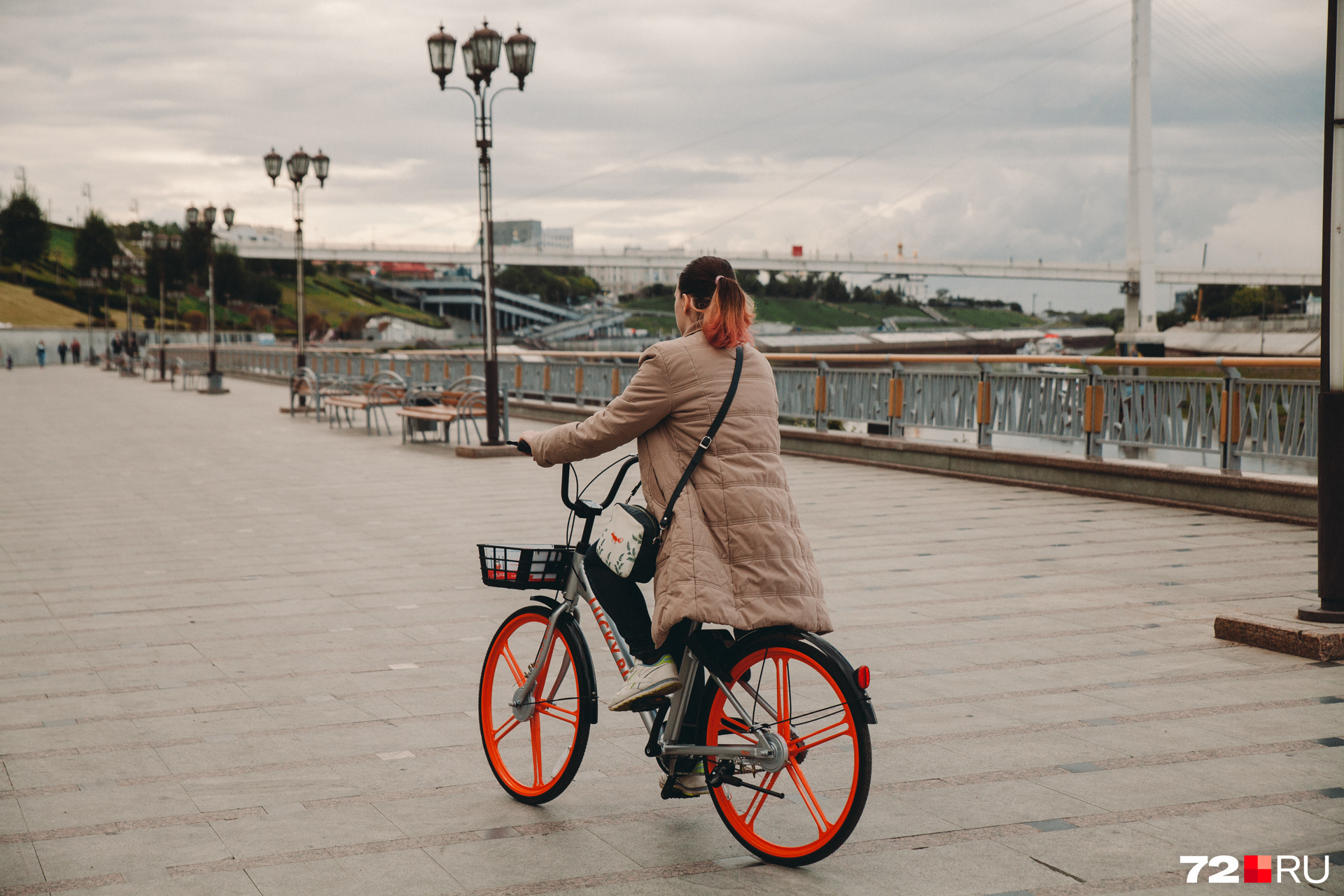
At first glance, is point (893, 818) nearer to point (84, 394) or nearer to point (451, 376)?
point (451, 376)

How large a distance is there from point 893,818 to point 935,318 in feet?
250

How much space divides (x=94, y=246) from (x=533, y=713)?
104m

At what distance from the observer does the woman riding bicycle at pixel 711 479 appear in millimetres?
3428

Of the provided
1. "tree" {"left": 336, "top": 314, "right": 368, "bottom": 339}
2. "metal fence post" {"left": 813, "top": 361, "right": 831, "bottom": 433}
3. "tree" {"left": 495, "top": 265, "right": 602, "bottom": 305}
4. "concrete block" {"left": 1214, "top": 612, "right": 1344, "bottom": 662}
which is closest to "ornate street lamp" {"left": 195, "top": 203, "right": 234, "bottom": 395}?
"metal fence post" {"left": 813, "top": 361, "right": 831, "bottom": 433}

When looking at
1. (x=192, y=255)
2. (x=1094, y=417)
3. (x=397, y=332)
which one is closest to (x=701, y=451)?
(x=1094, y=417)

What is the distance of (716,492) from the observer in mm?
3451

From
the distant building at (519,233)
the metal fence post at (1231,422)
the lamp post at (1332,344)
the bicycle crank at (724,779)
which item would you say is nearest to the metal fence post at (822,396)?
the metal fence post at (1231,422)

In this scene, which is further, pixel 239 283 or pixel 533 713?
pixel 239 283

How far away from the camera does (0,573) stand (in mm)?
8328

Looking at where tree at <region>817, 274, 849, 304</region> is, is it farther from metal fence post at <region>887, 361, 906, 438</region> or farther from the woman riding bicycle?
the woman riding bicycle

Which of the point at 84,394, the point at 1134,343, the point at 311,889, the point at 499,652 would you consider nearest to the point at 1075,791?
the point at 499,652

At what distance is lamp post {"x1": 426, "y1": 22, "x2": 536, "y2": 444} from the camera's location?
15852mm

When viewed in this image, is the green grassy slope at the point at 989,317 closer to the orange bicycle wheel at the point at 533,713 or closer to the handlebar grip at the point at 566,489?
the orange bicycle wheel at the point at 533,713

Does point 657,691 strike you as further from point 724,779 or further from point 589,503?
point 589,503
